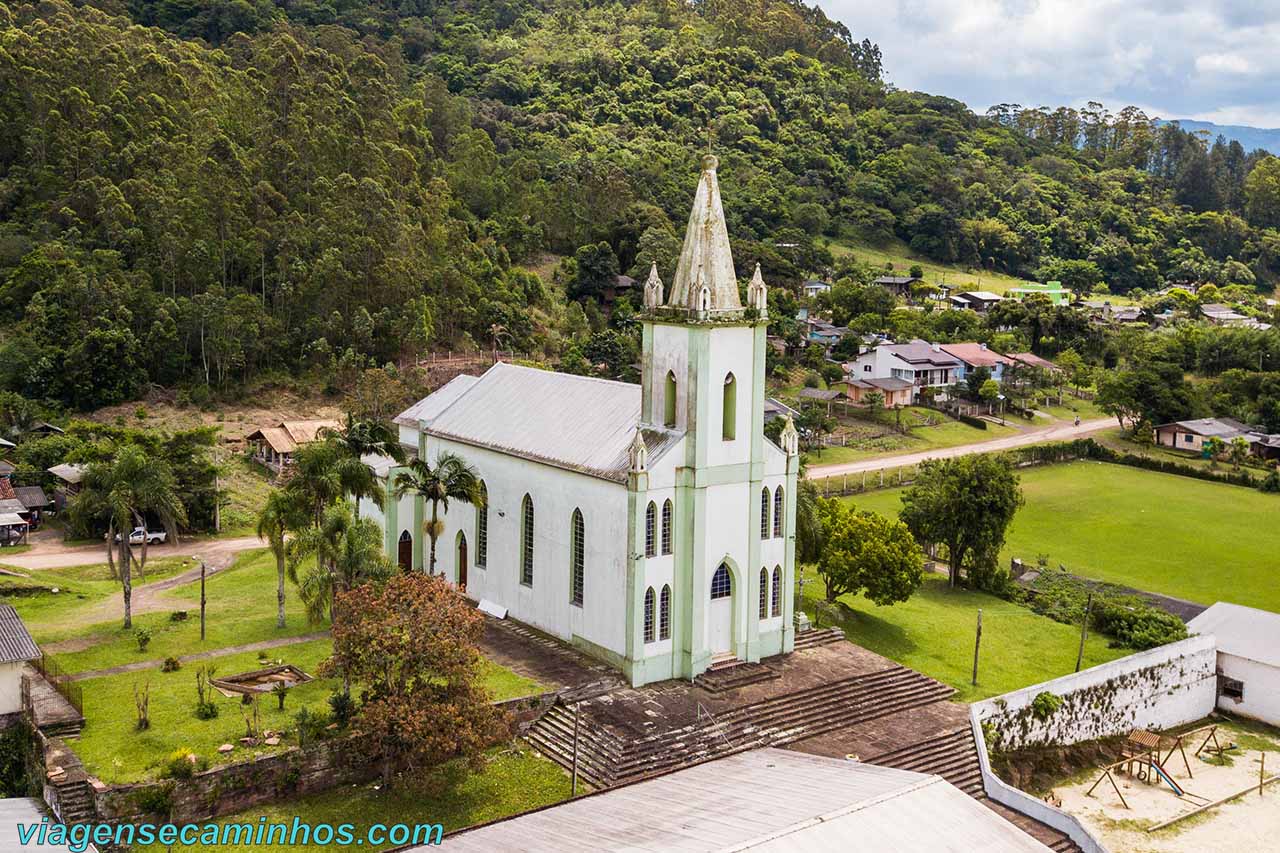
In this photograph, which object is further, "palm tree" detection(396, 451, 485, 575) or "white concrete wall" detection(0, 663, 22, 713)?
"palm tree" detection(396, 451, 485, 575)

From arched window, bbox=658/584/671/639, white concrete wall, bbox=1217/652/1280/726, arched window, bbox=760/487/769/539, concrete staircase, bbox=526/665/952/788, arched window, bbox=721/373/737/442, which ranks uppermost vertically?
arched window, bbox=721/373/737/442

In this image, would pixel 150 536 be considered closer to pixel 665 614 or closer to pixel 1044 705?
pixel 665 614

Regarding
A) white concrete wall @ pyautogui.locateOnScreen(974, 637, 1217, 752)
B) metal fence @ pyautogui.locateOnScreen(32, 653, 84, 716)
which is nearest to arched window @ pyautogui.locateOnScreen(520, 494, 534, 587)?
metal fence @ pyautogui.locateOnScreen(32, 653, 84, 716)

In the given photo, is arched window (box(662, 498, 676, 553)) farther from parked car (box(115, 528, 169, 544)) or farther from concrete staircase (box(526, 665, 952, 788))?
parked car (box(115, 528, 169, 544))

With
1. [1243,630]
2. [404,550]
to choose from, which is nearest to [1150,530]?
[1243,630]

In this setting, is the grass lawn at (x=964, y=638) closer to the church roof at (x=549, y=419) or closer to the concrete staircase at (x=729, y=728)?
the concrete staircase at (x=729, y=728)

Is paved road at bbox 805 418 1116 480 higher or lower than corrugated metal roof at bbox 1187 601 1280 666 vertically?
higher

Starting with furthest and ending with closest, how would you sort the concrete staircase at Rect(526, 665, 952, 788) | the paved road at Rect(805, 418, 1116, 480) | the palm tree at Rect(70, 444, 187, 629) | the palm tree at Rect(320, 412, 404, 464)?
the paved road at Rect(805, 418, 1116, 480), the palm tree at Rect(320, 412, 404, 464), the palm tree at Rect(70, 444, 187, 629), the concrete staircase at Rect(526, 665, 952, 788)

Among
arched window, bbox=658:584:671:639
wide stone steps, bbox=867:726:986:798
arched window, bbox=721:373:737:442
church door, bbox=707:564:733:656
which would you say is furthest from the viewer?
church door, bbox=707:564:733:656

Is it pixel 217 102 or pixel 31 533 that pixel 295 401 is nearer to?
pixel 31 533
